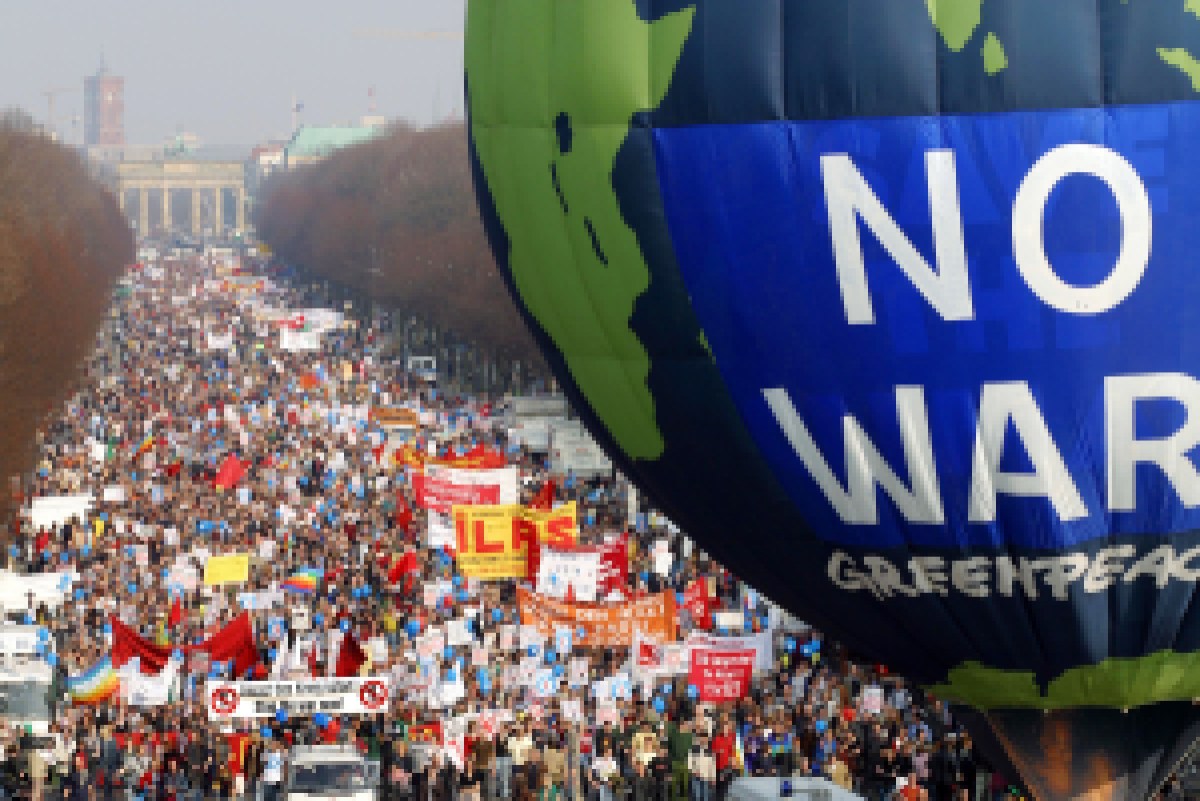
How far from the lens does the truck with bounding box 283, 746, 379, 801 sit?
28.6 meters

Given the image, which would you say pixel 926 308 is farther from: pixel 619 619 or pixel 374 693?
pixel 619 619

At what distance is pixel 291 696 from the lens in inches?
1267

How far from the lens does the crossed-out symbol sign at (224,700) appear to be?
3203cm

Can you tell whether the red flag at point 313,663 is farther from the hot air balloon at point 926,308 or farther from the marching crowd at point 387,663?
the hot air balloon at point 926,308

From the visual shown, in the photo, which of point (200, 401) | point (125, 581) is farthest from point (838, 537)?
point (200, 401)

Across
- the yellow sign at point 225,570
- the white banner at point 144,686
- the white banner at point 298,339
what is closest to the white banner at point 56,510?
the yellow sign at point 225,570

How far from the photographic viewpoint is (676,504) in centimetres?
1953

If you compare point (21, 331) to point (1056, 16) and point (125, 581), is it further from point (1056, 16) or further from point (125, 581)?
point (1056, 16)

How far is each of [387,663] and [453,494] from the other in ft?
20.3

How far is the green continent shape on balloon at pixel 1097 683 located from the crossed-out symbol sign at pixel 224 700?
49.5 ft

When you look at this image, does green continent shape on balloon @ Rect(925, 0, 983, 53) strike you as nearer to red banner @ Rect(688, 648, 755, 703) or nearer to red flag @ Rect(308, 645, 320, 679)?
red banner @ Rect(688, 648, 755, 703)

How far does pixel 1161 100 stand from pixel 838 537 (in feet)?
11.3

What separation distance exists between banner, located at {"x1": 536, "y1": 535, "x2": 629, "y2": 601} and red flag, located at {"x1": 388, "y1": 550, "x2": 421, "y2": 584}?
5065 mm

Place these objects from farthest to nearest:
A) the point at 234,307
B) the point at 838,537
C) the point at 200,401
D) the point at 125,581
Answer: the point at 234,307 → the point at 200,401 → the point at 125,581 → the point at 838,537
